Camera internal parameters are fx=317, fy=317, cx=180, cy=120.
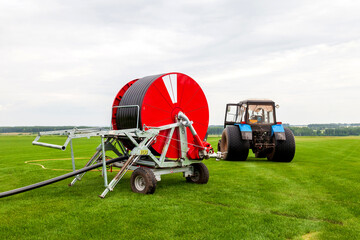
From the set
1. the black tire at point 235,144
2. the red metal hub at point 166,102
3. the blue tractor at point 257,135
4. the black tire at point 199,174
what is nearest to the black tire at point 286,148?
the blue tractor at point 257,135

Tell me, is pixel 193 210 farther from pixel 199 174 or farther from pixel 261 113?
pixel 261 113

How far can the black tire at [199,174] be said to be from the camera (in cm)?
958

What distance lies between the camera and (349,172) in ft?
38.2

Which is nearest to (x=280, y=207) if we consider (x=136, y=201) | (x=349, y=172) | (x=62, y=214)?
(x=136, y=201)

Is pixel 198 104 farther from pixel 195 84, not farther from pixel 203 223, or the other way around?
pixel 203 223

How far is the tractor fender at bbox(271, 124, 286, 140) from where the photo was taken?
46.7ft

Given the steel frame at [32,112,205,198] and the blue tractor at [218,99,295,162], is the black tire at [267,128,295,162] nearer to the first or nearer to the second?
the blue tractor at [218,99,295,162]

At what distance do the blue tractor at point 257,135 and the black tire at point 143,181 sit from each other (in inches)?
252

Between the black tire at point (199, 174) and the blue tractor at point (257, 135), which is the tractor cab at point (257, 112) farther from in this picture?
the black tire at point (199, 174)

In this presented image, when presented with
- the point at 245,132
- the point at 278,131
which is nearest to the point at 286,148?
the point at 278,131

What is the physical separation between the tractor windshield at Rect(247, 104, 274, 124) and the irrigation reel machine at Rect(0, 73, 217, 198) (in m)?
6.10

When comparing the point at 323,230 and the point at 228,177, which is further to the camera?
the point at 228,177

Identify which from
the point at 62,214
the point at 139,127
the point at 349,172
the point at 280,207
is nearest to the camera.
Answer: the point at 62,214

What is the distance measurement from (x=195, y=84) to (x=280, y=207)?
4.72 m
